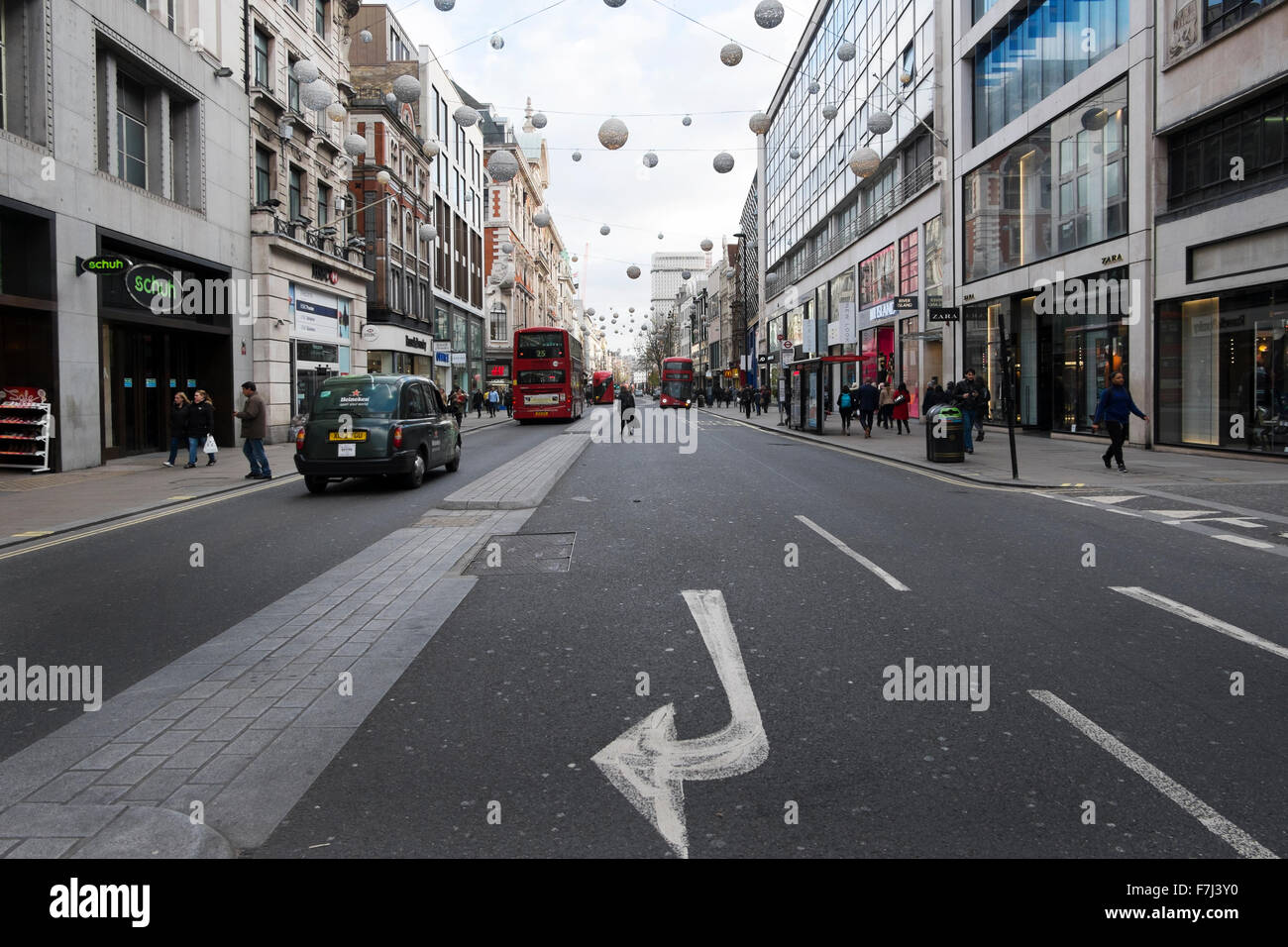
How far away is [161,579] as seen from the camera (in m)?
7.61

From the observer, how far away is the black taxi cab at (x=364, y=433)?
13.6 m

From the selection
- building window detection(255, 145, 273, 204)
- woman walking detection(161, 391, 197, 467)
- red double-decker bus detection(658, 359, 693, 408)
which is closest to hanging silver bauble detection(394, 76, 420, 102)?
woman walking detection(161, 391, 197, 467)

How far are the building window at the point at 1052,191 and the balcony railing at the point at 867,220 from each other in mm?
3736

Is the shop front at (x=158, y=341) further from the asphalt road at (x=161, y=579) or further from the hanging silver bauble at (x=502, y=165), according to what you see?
the asphalt road at (x=161, y=579)

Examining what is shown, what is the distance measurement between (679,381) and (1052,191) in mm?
38410

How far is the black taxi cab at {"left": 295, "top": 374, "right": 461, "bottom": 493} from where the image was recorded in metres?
13.6

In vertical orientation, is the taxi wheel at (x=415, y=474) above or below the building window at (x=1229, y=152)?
below

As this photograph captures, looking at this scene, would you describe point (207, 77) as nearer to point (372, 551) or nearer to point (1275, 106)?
point (372, 551)

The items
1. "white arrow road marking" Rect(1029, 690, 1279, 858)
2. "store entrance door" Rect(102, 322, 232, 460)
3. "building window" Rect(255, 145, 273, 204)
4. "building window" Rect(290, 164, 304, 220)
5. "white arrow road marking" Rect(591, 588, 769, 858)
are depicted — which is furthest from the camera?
"building window" Rect(290, 164, 304, 220)

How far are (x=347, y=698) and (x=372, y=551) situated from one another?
447 centimetres

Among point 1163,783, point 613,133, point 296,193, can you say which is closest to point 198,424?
point 613,133

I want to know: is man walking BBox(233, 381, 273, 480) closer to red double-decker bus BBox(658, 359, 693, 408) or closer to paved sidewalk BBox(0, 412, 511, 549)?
paved sidewalk BBox(0, 412, 511, 549)

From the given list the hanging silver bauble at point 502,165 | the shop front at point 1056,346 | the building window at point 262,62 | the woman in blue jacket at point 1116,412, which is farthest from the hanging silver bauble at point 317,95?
the woman in blue jacket at point 1116,412

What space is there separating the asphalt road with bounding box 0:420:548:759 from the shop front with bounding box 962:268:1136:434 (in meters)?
15.6
